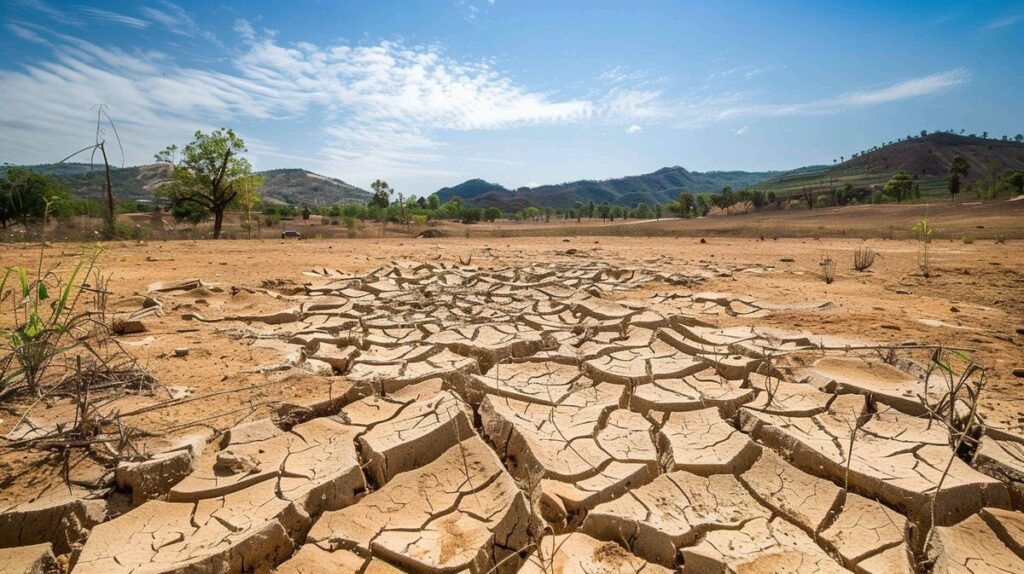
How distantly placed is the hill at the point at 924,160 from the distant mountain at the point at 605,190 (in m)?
49.2

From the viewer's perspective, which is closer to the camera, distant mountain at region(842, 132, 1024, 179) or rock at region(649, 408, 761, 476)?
rock at region(649, 408, 761, 476)

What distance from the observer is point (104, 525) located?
156 cm

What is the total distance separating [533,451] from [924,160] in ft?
374

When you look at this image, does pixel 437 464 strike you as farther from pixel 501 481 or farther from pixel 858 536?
pixel 858 536

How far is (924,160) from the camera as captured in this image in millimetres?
82625

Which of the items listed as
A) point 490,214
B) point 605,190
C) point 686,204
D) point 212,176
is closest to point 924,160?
point 686,204

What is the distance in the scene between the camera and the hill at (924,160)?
73250 mm

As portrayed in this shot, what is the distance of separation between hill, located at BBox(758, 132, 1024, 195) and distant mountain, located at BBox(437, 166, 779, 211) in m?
49.2

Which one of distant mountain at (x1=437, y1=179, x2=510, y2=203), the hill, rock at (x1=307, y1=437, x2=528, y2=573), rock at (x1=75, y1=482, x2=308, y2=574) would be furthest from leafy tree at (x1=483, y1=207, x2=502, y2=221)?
distant mountain at (x1=437, y1=179, x2=510, y2=203)

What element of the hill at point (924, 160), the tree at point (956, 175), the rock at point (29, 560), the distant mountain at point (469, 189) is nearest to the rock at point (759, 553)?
the rock at point (29, 560)

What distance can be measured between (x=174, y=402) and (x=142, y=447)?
0.48 m

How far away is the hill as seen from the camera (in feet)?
240

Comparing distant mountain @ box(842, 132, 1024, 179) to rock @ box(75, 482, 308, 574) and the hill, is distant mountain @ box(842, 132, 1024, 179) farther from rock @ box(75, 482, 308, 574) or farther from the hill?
rock @ box(75, 482, 308, 574)

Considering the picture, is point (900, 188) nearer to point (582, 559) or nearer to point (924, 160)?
point (582, 559)
